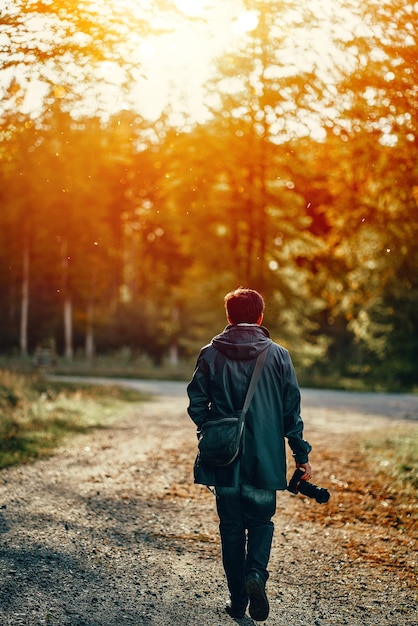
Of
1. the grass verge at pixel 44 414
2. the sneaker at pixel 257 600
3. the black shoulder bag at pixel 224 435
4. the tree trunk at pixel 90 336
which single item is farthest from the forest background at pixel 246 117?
the tree trunk at pixel 90 336

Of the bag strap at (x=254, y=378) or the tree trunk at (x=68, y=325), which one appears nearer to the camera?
the bag strap at (x=254, y=378)

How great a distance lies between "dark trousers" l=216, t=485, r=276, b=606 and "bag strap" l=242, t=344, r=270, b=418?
1.64 feet

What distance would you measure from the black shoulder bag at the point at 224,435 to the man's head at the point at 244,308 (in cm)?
33

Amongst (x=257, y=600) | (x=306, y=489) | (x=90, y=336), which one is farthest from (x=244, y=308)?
(x=90, y=336)

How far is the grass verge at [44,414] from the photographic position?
1063cm

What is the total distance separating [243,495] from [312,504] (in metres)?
3.74

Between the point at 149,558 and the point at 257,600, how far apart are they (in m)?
1.45

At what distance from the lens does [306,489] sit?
4.62 metres

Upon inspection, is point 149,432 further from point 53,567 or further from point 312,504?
point 53,567

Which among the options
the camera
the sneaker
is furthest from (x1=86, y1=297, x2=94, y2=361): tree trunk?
the sneaker

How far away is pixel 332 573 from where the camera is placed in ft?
18.4

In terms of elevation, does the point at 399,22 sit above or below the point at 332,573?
above

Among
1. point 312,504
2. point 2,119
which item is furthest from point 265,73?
point 312,504

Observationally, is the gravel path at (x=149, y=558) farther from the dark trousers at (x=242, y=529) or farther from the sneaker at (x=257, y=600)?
the dark trousers at (x=242, y=529)
